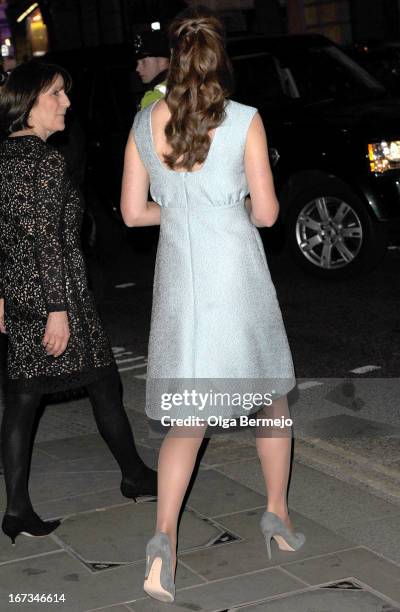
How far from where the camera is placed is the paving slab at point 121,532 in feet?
14.4

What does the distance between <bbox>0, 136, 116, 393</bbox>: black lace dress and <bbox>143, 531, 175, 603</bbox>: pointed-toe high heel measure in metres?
0.87

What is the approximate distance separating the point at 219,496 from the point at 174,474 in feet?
3.12

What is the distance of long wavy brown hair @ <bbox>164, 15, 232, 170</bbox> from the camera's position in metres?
3.83

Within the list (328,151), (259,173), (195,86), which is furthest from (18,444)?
(328,151)

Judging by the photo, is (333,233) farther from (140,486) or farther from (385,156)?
(140,486)

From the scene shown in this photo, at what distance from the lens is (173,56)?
3889mm

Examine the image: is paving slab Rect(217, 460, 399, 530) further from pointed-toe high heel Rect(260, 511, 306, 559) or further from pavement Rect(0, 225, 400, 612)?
pointed-toe high heel Rect(260, 511, 306, 559)

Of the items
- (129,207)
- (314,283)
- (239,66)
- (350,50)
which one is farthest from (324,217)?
(129,207)

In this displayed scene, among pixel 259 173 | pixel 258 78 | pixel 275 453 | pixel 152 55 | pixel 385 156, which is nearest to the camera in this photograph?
pixel 259 173

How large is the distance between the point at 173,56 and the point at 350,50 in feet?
29.0

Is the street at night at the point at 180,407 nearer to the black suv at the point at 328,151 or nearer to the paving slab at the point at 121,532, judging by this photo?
the paving slab at the point at 121,532

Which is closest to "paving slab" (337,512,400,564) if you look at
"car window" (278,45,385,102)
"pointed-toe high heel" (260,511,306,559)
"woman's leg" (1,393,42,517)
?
"pointed-toe high heel" (260,511,306,559)

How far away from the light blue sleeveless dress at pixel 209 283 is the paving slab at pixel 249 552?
1.77 ft

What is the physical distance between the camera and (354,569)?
4105 mm
